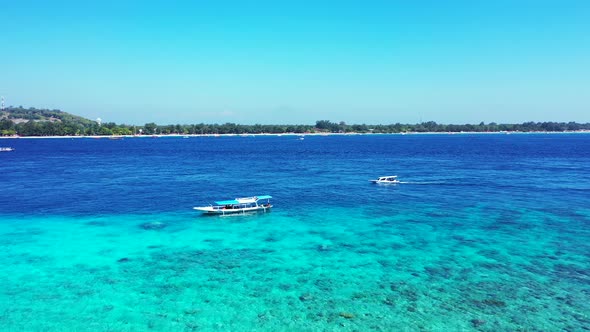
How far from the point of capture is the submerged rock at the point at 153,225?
5012 centimetres

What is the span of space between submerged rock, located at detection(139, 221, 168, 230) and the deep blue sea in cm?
43

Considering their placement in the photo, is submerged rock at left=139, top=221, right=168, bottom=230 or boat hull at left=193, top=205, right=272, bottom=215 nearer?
submerged rock at left=139, top=221, right=168, bottom=230

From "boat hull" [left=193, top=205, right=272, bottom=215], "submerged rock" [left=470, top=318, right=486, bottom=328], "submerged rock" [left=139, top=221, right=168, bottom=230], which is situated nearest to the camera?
"submerged rock" [left=470, top=318, right=486, bottom=328]

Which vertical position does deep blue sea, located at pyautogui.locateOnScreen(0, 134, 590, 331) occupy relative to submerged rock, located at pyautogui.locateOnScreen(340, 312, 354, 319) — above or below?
above

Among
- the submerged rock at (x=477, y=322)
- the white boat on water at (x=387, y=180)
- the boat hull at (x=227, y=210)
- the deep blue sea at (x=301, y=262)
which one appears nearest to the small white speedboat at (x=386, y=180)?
the white boat on water at (x=387, y=180)

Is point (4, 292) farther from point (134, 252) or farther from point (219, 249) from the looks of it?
point (219, 249)

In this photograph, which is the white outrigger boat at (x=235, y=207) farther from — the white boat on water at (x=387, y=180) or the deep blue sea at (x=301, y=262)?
the white boat on water at (x=387, y=180)

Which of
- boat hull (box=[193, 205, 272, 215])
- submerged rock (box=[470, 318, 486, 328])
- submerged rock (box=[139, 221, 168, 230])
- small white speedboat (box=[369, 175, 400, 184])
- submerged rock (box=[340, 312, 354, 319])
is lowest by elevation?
submerged rock (box=[340, 312, 354, 319])

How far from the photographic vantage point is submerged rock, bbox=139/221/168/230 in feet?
164

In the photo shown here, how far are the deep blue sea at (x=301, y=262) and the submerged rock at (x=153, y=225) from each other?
16.9 inches

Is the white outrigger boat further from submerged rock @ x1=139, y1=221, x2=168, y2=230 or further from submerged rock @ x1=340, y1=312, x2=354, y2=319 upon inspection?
submerged rock @ x1=340, y1=312, x2=354, y2=319

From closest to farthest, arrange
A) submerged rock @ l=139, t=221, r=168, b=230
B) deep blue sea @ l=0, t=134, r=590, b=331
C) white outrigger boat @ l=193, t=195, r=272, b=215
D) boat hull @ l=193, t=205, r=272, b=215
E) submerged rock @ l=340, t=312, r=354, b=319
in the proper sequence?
submerged rock @ l=340, t=312, r=354, b=319
deep blue sea @ l=0, t=134, r=590, b=331
submerged rock @ l=139, t=221, r=168, b=230
boat hull @ l=193, t=205, r=272, b=215
white outrigger boat @ l=193, t=195, r=272, b=215

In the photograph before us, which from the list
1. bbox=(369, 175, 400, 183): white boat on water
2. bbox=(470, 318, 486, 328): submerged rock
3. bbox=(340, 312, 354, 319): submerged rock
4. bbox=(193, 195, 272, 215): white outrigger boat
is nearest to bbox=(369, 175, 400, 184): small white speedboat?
bbox=(369, 175, 400, 183): white boat on water

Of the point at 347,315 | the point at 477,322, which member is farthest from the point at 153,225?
the point at 477,322
